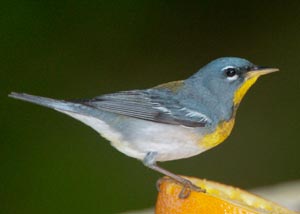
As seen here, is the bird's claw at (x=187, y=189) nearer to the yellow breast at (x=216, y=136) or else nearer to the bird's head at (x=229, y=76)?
the yellow breast at (x=216, y=136)

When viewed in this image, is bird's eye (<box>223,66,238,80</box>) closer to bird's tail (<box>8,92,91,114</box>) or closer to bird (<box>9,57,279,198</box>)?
bird (<box>9,57,279,198</box>)

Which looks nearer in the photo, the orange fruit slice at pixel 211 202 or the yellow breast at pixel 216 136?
Answer: the orange fruit slice at pixel 211 202

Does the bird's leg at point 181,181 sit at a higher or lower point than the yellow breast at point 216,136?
lower

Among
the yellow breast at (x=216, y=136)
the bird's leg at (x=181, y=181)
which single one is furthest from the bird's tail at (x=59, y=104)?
the yellow breast at (x=216, y=136)

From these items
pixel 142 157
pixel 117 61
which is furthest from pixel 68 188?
pixel 142 157

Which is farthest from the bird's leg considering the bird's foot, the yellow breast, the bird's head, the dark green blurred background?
the dark green blurred background

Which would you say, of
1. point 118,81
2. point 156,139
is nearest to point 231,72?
point 156,139
